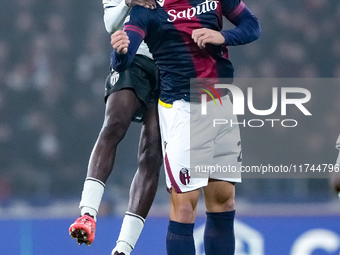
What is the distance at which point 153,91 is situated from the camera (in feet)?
11.6

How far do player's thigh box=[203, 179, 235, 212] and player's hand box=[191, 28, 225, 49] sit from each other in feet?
2.09

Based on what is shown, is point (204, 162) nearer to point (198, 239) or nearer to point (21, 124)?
point (198, 239)

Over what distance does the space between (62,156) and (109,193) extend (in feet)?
2.41

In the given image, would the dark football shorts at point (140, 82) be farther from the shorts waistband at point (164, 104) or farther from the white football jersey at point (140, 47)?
the shorts waistband at point (164, 104)

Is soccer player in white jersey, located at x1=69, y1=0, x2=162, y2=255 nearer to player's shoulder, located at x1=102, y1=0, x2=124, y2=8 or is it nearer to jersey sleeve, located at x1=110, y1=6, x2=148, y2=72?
player's shoulder, located at x1=102, y1=0, x2=124, y2=8

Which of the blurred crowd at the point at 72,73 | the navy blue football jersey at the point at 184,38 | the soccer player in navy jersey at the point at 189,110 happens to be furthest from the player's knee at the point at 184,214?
the blurred crowd at the point at 72,73

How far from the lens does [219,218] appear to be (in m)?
3.16

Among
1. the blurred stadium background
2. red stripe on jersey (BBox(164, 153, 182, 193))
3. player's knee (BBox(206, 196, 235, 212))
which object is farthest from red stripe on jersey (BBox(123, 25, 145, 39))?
the blurred stadium background

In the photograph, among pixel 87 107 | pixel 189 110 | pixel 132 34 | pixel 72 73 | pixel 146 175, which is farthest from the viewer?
pixel 72 73

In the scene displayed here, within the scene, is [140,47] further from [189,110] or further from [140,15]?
[189,110]

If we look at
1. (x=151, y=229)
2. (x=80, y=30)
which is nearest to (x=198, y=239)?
(x=151, y=229)

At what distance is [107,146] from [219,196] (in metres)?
0.60

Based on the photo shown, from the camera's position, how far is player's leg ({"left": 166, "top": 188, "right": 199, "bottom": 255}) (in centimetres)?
305

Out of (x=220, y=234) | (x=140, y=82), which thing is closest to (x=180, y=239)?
(x=220, y=234)
